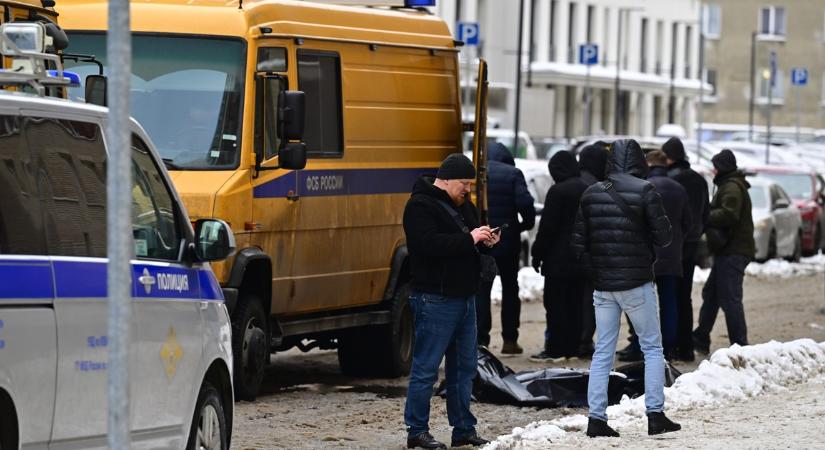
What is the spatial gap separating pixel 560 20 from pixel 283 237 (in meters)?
63.6

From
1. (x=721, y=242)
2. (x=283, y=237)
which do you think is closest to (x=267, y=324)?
(x=283, y=237)

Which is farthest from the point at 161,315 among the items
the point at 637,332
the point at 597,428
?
the point at 637,332

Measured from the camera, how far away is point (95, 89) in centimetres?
1101

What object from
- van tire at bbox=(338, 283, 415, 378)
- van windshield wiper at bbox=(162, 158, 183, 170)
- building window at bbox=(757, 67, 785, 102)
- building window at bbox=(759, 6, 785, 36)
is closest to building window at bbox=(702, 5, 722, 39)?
building window at bbox=(759, 6, 785, 36)

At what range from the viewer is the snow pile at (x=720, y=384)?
1098cm

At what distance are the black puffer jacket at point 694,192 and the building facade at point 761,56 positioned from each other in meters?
89.8

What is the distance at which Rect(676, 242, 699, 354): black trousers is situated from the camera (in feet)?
54.2

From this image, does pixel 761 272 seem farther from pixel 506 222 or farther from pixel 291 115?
pixel 291 115

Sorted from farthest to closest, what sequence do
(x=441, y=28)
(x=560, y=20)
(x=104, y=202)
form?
(x=560, y=20)
(x=441, y=28)
(x=104, y=202)

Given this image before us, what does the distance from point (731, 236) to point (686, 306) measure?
2.34 ft

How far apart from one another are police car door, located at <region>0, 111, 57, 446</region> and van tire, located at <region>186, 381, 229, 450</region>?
59.4 inches

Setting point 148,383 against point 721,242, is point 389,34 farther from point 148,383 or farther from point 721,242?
point 148,383

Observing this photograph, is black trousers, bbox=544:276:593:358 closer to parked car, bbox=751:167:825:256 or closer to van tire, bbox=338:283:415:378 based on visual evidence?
van tire, bbox=338:283:415:378

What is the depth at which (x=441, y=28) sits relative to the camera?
16.0 metres
